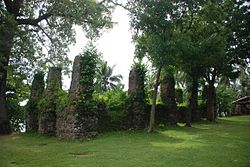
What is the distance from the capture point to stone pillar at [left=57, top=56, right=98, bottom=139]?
17.4 meters

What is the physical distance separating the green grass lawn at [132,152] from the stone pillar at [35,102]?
595 cm

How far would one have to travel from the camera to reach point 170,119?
23781 mm

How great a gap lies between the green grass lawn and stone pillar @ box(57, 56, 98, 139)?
2.33 feet

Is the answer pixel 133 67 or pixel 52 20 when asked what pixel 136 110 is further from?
pixel 52 20

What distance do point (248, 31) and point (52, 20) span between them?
16.7m

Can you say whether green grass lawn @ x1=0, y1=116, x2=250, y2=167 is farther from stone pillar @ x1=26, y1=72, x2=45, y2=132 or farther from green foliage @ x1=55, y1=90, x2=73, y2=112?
stone pillar @ x1=26, y1=72, x2=45, y2=132

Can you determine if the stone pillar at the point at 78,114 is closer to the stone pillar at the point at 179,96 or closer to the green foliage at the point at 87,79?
the green foliage at the point at 87,79

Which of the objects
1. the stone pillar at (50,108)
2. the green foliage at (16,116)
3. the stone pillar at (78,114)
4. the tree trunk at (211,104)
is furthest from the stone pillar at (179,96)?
the green foliage at (16,116)

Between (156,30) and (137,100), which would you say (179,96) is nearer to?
(137,100)

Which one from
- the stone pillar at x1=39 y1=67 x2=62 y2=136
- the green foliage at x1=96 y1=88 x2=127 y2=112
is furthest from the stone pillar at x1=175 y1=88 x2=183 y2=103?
the stone pillar at x1=39 y1=67 x2=62 y2=136

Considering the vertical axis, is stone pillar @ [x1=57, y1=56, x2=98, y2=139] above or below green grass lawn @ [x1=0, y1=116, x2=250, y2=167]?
above

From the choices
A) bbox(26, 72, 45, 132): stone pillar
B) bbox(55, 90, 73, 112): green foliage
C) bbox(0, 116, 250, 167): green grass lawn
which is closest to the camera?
bbox(0, 116, 250, 167): green grass lawn

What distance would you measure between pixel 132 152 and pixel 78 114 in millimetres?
5648

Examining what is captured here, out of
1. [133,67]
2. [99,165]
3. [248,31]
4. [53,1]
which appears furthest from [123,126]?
[248,31]
